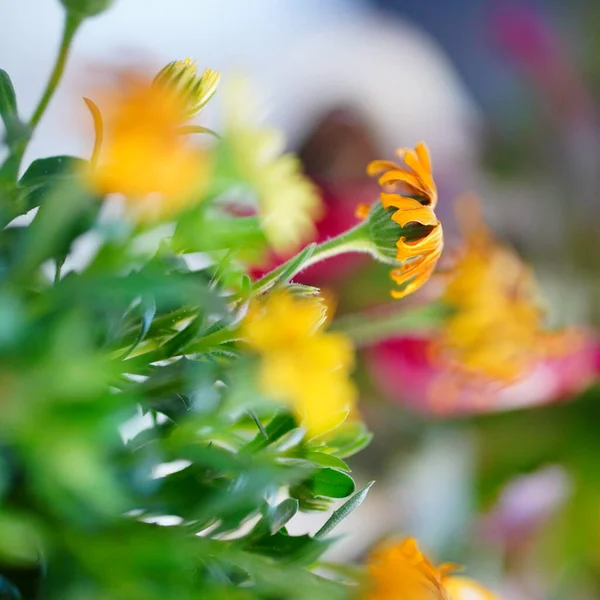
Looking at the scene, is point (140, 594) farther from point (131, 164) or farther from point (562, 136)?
point (562, 136)

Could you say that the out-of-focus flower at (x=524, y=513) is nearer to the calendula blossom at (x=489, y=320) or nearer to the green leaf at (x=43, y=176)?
the calendula blossom at (x=489, y=320)

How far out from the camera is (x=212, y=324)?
124 mm

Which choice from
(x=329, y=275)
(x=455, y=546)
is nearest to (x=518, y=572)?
(x=455, y=546)

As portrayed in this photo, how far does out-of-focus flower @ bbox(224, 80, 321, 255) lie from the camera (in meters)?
0.14

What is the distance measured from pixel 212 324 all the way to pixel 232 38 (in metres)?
0.52

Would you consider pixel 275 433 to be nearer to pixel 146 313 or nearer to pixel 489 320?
pixel 146 313

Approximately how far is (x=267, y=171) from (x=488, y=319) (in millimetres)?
120

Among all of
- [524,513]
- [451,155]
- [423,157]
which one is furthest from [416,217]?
[451,155]

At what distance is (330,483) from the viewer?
5.3 inches

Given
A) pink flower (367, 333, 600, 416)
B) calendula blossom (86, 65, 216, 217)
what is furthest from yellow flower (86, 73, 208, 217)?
pink flower (367, 333, 600, 416)

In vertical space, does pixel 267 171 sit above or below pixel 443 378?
above

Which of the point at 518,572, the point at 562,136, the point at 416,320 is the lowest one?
the point at 518,572

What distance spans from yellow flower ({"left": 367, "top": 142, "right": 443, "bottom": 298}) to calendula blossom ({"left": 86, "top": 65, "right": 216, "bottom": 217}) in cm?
4

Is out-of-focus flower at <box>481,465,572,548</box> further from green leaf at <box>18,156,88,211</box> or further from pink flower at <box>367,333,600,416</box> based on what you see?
green leaf at <box>18,156,88,211</box>
